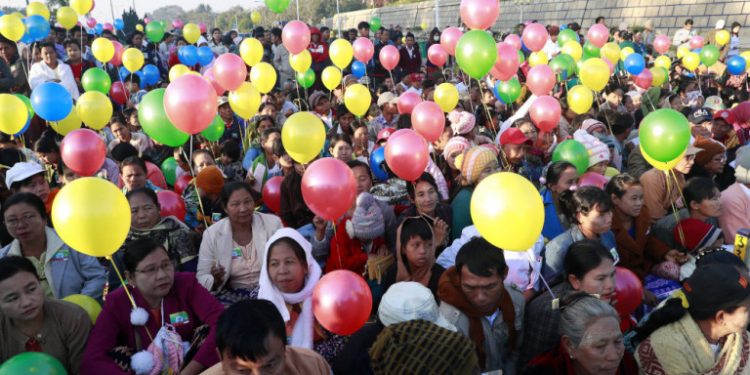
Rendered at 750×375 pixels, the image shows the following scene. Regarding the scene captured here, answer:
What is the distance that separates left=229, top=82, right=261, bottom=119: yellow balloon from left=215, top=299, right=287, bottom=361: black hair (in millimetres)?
4425

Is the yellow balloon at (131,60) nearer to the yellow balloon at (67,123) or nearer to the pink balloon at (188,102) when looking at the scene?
the yellow balloon at (67,123)

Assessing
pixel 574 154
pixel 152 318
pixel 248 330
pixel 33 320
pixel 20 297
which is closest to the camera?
pixel 248 330

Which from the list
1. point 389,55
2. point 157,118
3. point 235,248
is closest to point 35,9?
point 389,55

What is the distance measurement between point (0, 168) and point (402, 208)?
3394 mm

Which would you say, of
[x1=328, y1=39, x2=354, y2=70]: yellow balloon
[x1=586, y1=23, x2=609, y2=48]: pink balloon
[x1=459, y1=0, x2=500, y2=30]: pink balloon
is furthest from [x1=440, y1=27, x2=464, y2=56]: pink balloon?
[x1=586, y1=23, x2=609, y2=48]: pink balloon

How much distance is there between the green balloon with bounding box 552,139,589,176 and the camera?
4.64 metres

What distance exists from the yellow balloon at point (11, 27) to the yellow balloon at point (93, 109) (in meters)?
2.52

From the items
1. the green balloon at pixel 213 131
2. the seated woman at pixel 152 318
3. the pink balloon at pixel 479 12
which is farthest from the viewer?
the pink balloon at pixel 479 12

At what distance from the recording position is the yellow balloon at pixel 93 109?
232 inches

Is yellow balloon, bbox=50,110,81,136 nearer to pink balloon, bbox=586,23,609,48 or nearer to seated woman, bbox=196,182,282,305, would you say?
seated woman, bbox=196,182,282,305

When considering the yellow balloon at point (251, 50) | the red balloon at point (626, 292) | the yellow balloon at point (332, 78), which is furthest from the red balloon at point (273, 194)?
the yellow balloon at point (251, 50)

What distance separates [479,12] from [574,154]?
2457mm

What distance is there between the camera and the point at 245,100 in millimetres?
6191

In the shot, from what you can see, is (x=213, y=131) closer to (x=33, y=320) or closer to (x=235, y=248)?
(x=235, y=248)
